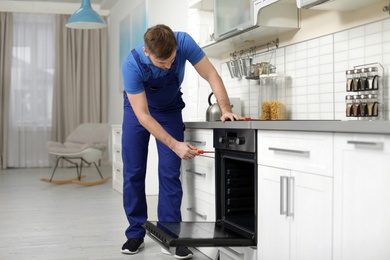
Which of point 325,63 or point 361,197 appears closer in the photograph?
point 361,197

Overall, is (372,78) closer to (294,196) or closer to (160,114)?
(294,196)

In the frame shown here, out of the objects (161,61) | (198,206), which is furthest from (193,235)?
(161,61)

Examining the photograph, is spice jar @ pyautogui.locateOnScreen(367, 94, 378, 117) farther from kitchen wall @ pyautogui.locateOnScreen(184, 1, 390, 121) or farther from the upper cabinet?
the upper cabinet

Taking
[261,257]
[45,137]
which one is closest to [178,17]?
[261,257]

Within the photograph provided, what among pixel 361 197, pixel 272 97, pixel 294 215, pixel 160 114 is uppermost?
pixel 272 97

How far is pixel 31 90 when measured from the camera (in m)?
8.69

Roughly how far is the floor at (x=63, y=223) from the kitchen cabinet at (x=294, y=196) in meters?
0.83

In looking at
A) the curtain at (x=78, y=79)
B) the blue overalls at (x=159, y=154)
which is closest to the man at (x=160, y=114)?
the blue overalls at (x=159, y=154)

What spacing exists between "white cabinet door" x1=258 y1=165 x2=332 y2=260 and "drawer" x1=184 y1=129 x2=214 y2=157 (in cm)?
63

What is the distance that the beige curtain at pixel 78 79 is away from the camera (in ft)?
28.7

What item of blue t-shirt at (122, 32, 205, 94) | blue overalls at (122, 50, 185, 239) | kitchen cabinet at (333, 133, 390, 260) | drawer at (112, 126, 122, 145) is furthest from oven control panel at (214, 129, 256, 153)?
drawer at (112, 126, 122, 145)

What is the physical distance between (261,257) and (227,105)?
33.9 inches

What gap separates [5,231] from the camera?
12.3 feet

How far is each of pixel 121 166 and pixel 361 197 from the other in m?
4.28
